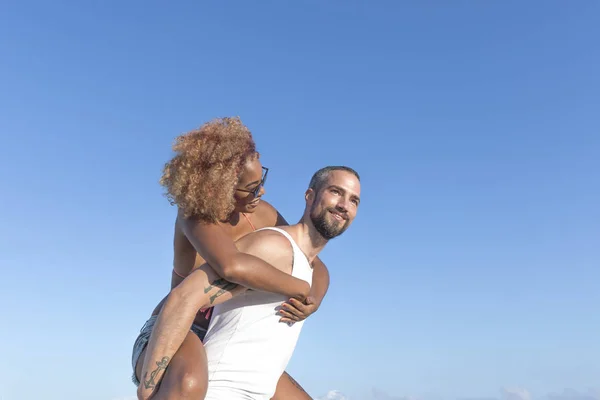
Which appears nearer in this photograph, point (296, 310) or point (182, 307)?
point (182, 307)

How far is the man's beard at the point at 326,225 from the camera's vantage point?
6.68m

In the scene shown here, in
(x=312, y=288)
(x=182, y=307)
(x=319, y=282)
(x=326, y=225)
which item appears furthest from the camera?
(x=319, y=282)

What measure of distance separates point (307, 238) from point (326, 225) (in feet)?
0.79

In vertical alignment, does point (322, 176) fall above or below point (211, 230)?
above

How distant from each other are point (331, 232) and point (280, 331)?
43.6 inches

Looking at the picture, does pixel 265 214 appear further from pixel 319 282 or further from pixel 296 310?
pixel 296 310

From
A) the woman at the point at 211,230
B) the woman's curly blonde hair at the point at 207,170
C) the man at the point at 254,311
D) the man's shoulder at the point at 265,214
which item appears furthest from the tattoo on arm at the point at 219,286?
the man's shoulder at the point at 265,214

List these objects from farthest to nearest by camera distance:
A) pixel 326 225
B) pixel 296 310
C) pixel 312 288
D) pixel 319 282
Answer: pixel 319 282 < pixel 312 288 < pixel 326 225 < pixel 296 310

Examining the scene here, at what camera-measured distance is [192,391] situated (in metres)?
5.54

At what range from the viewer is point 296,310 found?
639 centimetres

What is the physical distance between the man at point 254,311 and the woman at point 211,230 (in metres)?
0.13

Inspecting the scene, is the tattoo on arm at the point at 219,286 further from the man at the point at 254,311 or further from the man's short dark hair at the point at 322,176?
the man's short dark hair at the point at 322,176

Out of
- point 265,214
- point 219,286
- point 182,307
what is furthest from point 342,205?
point 182,307

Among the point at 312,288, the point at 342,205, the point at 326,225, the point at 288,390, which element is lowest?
the point at 288,390
